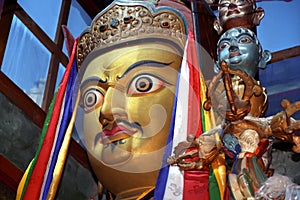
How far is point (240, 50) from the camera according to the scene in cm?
158

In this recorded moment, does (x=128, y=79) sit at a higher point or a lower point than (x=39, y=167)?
higher

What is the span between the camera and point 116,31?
1.91m

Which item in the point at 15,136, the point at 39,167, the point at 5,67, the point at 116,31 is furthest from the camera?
the point at 5,67

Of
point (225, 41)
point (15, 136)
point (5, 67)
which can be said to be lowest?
point (225, 41)

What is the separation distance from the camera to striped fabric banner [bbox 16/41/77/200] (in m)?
1.71

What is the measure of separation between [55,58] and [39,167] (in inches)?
41.7

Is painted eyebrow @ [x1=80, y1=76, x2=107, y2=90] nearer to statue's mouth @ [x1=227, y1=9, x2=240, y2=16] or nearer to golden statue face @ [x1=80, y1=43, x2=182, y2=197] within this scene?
golden statue face @ [x1=80, y1=43, x2=182, y2=197]

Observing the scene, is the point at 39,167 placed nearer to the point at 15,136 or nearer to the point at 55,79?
the point at 15,136

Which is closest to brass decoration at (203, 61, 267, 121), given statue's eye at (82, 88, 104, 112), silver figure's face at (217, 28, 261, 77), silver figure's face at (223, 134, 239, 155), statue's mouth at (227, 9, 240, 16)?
silver figure's face at (223, 134, 239, 155)

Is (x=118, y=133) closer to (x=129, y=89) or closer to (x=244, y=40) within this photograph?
(x=129, y=89)

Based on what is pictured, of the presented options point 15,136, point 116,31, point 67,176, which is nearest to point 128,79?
point 116,31

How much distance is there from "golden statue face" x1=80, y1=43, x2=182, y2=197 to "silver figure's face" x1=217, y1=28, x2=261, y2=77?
0.77ft

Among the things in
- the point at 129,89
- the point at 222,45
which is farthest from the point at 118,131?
the point at 222,45

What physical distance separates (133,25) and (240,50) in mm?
446
